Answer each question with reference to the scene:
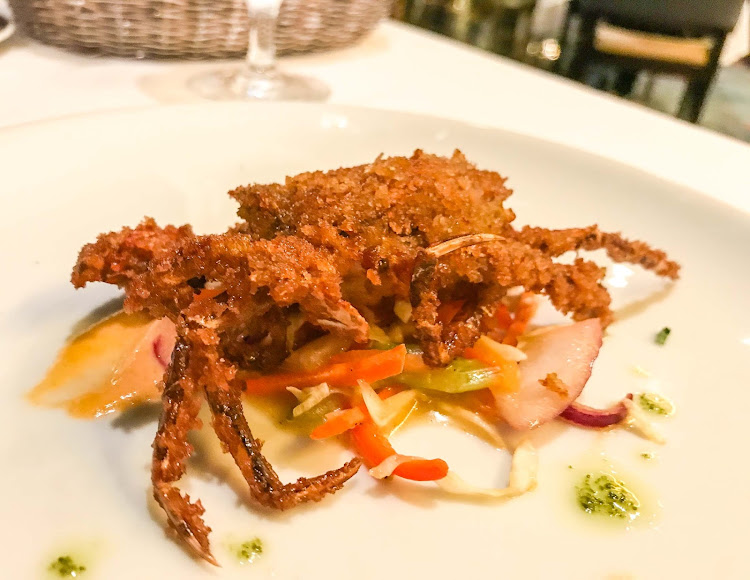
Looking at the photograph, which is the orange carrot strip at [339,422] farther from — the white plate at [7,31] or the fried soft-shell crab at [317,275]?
the white plate at [7,31]

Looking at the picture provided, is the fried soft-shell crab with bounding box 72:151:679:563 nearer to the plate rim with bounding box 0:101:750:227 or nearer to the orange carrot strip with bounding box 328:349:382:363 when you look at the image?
the orange carrot strip with bounding box 328:349:382:363

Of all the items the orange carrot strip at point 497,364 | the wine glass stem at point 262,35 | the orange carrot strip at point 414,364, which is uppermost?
the wine glass stem at point 262,35

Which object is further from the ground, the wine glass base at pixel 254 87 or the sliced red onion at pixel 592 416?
the wine glass base at pixel 254 87

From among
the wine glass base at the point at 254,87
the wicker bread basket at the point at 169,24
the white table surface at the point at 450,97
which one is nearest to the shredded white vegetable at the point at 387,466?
the white table surface at the point at 450,97

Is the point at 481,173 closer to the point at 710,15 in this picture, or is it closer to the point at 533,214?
the point at 533,214

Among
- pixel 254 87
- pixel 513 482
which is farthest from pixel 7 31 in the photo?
pixel 513 482

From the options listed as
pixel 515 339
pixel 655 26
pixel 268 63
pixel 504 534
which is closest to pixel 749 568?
pixel 504 534
